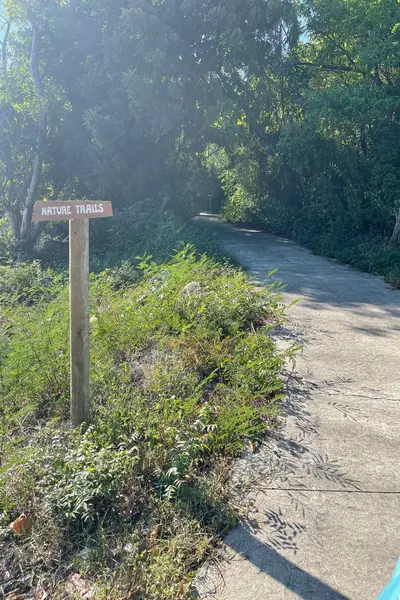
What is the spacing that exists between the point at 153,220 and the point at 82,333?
1172 cm

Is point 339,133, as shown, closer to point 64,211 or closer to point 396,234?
point 396,234

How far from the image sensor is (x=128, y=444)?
3037 mm

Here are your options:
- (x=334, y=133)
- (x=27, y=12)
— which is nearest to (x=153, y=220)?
(x=334, y=133)

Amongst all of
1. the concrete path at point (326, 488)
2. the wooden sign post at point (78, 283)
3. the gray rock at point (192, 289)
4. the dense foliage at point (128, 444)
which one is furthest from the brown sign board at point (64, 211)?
the gray rock at point (192, 289)

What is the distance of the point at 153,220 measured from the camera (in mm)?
14562

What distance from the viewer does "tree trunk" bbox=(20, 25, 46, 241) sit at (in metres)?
14.6

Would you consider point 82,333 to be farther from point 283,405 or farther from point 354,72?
point 354,72

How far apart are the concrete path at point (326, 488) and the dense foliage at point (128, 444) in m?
0.17

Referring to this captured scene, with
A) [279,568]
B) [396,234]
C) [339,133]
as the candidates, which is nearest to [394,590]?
[279,568]

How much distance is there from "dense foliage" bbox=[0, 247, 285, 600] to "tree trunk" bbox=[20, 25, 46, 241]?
11262mm

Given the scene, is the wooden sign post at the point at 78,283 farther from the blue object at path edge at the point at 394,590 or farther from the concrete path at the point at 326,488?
the blue object at path edge at the point at 394,590

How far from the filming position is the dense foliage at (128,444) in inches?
92.0

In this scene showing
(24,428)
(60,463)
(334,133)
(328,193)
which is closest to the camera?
(60,463)

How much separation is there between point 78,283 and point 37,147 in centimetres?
1375
